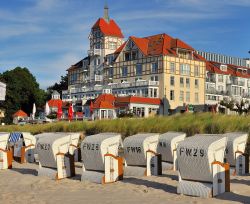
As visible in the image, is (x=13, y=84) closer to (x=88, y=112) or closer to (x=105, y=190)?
(x=88, y=112)

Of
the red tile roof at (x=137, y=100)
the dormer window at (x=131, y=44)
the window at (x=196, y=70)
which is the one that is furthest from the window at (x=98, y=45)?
the window at (x=196, y=70)

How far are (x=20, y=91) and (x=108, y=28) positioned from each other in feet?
56.1

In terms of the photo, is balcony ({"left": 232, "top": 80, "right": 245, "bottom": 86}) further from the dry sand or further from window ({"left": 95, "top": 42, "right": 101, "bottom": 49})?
the dry sand

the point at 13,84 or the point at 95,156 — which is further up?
the point at 13,84

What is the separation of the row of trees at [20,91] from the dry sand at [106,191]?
58732 mm

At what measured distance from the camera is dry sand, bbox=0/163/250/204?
10562 mm

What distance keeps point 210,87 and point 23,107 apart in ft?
97.7

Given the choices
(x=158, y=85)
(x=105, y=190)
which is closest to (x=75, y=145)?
(x=105, y=190)

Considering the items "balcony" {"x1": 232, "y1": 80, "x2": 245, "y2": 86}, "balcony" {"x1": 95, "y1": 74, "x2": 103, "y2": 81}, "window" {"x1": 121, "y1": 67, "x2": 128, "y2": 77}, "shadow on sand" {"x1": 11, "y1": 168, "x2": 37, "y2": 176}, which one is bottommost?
"shadow on sand" {"x1": 11, "y1": 168, "x2": 37, "y2": 176}

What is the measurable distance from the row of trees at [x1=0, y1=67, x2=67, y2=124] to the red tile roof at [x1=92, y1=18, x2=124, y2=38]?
1382 cm

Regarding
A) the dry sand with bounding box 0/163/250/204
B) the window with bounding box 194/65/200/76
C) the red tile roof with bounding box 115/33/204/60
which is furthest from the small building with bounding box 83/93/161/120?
the dry sand with bounding box 0/163/250/204

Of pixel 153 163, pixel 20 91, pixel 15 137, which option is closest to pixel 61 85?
pixel 20 91

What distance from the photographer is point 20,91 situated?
74.8 m

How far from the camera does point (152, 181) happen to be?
13242 millimetres
